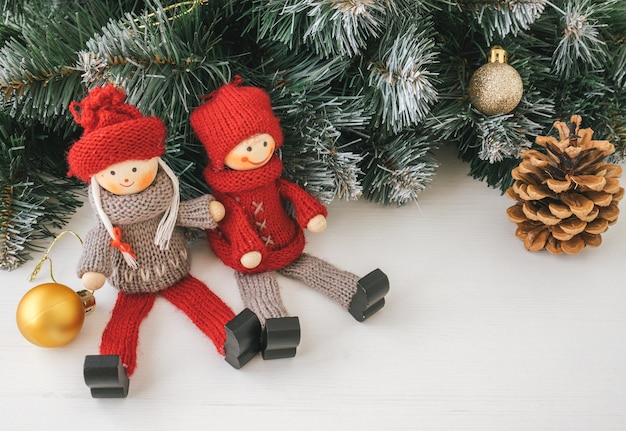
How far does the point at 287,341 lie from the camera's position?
2.14ft

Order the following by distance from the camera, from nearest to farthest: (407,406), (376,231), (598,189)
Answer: (407,406) < (598,189) < (376,231)

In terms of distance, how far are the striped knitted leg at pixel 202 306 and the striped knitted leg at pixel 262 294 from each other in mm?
29

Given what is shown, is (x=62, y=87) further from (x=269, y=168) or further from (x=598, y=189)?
(x=598, y=189)

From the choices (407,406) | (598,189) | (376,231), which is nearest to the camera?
(407,406)

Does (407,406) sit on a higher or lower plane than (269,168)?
lower

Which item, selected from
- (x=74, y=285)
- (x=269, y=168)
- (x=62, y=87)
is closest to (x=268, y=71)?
(x=269, y=168)

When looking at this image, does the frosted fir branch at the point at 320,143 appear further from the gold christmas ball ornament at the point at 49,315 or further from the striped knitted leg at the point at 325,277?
the gold christmas ball ornament at the point at 49,315

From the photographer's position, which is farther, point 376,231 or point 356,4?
point 376,231

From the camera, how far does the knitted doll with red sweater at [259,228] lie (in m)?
0.66

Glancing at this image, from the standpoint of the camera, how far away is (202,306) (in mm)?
719

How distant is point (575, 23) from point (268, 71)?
0.40m

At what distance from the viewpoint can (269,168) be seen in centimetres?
73

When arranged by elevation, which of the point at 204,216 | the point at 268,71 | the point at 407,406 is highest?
the point at 268,71

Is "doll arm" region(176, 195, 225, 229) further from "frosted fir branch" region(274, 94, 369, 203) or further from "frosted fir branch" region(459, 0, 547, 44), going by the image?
"frosted fir branch" region(459, 0, 547, 44)
